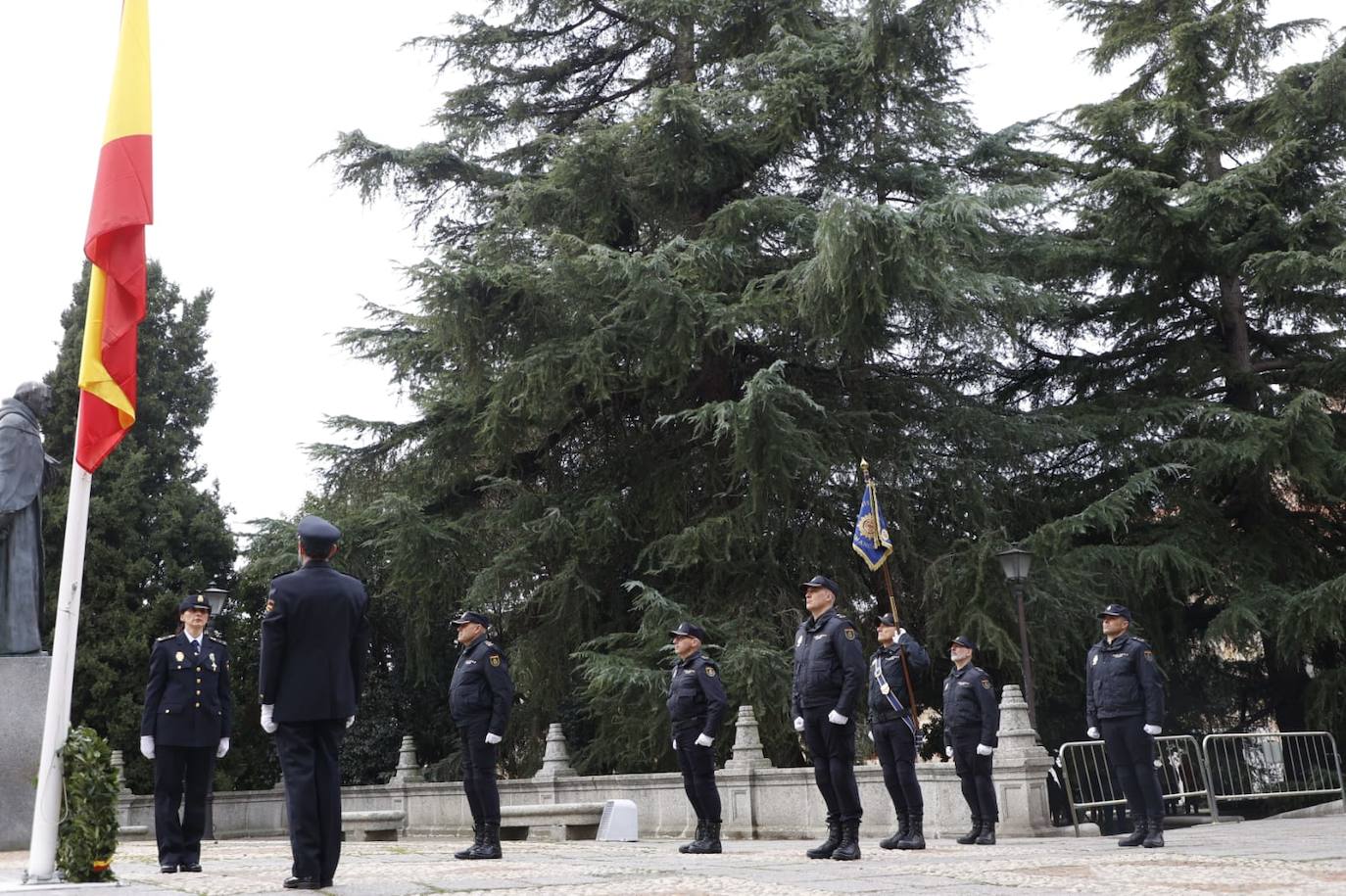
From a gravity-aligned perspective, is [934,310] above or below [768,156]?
below

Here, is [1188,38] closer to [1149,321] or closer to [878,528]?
[1149,321]

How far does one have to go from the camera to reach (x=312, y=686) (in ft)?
21.5

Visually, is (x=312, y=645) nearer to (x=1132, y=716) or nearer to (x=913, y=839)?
(x=913, y=839)

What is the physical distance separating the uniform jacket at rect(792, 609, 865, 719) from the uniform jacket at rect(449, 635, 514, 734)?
1967 millimetres

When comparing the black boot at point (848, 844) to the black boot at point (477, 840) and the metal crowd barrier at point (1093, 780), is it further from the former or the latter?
the metal crowd barrier at point (1093, 780)

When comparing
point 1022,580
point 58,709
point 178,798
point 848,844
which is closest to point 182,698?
point 178,798

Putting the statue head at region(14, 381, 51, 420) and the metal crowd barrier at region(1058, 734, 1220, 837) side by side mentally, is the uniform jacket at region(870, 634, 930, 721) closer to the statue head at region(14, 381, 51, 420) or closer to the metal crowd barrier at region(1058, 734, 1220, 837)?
the metal crowd barrier at region(1058, 734, 1220, 837)

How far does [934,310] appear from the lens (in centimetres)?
1770

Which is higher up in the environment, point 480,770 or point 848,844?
point 480,770

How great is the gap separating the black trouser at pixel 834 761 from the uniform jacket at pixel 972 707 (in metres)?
2.64

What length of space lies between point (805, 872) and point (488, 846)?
2.53 metres

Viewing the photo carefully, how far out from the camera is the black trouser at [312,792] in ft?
20.9

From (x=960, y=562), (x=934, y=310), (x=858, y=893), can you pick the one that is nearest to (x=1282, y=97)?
(x=934, y=310)

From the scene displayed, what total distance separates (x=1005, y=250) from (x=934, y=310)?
194cm
